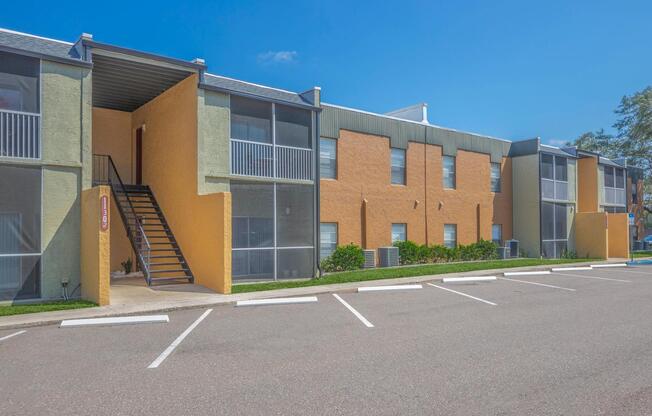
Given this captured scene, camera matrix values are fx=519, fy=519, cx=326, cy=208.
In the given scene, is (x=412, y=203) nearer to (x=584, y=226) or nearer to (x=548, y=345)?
(x=584, y=226)

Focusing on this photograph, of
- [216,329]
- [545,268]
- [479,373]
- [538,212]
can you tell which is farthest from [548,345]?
[538,212]

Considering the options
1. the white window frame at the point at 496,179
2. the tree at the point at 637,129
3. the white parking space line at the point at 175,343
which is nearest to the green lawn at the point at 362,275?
the white parking space line at the point at 175,343

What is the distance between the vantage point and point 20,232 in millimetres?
11359

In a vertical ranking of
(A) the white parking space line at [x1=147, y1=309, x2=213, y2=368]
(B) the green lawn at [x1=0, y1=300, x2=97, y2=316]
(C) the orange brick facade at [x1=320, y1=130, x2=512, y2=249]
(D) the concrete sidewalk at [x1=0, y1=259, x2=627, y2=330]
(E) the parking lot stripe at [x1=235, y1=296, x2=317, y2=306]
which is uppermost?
A: (C) the orange brick facade at [x1=320, y1=130, x2=512, y2=249]

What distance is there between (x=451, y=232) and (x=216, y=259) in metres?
14.2

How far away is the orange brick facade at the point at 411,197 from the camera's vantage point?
66.3ft

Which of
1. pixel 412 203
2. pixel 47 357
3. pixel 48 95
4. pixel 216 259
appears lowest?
Result: pixel 47 357

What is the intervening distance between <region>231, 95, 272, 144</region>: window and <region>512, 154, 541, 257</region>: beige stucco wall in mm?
16537

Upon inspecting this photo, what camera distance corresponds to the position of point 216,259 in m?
13.5

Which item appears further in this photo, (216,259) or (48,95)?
(216,259)

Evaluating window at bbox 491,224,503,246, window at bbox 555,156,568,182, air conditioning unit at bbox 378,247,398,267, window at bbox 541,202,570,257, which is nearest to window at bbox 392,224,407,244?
air conditioning unit at bbox 378,247,398,267

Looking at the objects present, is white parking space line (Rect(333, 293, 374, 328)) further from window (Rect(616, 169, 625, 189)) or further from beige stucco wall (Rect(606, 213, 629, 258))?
window (Rect(616, 169, 625, 189))

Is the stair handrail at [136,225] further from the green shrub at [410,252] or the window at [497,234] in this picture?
the window at [497,234]

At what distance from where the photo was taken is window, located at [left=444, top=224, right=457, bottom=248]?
24391 millimetres
